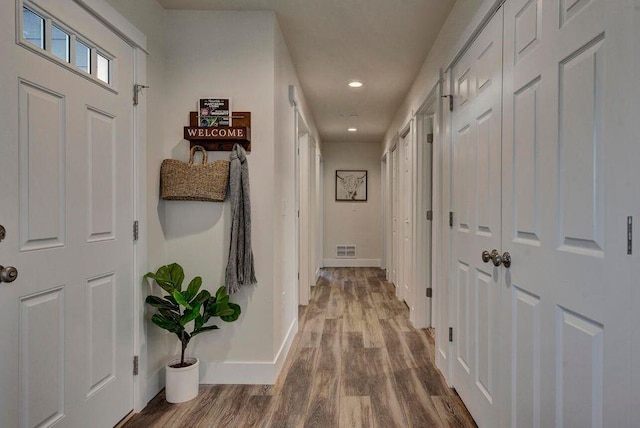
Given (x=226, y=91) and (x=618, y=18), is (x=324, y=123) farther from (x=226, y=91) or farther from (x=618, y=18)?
(x=618, y=18)

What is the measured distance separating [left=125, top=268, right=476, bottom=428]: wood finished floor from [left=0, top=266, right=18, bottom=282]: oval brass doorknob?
1087mm

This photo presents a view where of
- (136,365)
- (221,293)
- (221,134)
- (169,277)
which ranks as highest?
(221,134)

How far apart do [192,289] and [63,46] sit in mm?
1332

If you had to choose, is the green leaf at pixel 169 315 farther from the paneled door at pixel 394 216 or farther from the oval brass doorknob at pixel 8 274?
the paneled door at pixel 394 216

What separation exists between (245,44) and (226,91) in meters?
0.32

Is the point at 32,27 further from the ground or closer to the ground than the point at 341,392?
further from the ground

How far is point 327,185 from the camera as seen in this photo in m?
7.66

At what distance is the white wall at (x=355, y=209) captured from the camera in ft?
25.1

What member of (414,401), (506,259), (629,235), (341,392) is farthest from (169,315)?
(629,235)

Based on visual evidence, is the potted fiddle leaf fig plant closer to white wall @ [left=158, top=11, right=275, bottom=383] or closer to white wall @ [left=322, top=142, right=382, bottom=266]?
white wall @ [left=158, top=11, right=275, bottom=383]

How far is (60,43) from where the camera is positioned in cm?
162

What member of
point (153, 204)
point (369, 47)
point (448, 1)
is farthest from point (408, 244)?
point (153, 204)

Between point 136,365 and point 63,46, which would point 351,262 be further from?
point 63,46

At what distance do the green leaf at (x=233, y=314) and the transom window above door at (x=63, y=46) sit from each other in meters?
1.35
